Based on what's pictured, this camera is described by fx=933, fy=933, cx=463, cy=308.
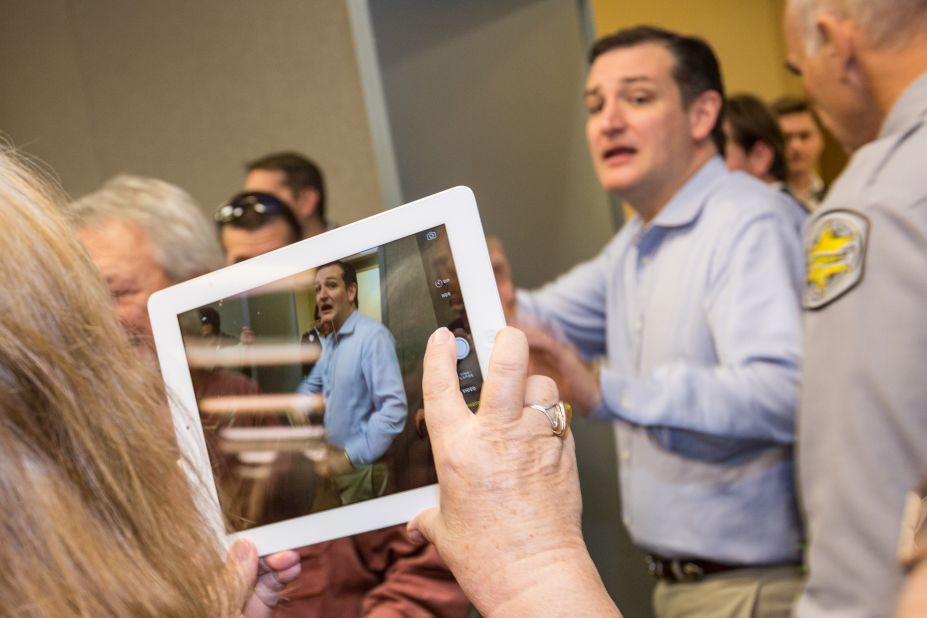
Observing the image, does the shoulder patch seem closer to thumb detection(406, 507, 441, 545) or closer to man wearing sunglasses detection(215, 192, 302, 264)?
thumb detection(406, 507, 441, 545)

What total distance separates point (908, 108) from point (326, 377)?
0.80 metres

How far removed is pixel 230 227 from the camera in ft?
5.67

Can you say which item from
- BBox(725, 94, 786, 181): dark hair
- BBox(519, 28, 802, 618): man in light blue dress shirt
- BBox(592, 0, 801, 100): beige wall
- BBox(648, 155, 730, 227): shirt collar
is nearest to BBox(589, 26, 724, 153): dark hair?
BBox(519, 28, 802, 618): man in light blue dress shirt

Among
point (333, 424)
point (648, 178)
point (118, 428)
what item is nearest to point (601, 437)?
point (648, 178)

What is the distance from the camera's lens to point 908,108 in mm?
1140

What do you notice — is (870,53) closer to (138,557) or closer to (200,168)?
(138,557)

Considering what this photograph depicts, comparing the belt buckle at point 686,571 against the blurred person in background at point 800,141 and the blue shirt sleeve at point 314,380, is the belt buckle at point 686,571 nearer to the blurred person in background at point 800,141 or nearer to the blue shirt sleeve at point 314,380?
the blue shirt sleeve at point 314,380

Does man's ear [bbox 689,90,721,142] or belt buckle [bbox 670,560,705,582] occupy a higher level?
man's ear [bbox 689,90,721,142]

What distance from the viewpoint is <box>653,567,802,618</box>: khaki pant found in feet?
4.94

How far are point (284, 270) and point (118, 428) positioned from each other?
206mm

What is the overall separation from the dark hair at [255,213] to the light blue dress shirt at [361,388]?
0.99 meters

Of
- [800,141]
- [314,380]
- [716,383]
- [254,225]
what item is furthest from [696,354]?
[800,141]

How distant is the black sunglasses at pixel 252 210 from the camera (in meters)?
1.74

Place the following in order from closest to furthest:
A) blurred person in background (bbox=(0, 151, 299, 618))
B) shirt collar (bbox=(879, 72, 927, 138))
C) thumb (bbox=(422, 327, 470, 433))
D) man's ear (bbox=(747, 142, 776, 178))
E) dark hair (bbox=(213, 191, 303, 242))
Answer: blurred person in background (bbox=(0, 151, 299, 618)) → thumb (bbox=(422, 327, 470, 433)) → shirt collar (bbox=(879, 72, 927, 138)) → dark hair (bbox=(213, 191, 303, 242)) → man's ear (bbox=(747, 142, 776, 178))
